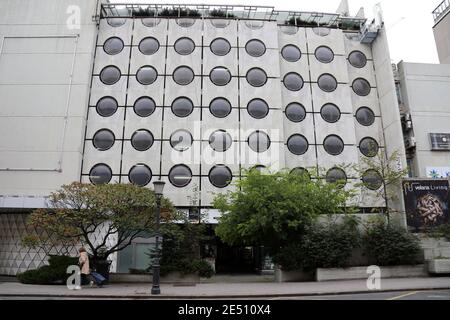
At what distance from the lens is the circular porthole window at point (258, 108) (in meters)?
29.7

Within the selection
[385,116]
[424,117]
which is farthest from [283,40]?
[424,117]

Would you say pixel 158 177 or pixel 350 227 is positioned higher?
pixel 158 177

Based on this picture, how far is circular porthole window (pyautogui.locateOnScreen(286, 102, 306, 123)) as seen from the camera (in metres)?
30.6

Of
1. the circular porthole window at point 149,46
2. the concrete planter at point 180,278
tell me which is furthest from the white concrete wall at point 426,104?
the circular porthole window at point 149,46

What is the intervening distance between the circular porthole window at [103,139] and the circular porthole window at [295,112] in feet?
45.7

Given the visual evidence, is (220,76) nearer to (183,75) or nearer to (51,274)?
(183,75)

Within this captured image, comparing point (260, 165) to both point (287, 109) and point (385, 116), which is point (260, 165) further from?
point (385, 116)

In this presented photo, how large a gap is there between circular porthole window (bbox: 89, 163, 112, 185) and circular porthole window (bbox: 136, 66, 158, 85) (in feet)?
24.1

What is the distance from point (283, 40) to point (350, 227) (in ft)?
61.7

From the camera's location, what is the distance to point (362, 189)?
90.8 feet

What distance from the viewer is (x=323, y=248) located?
63.3 feet

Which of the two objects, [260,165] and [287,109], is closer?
[260,165]

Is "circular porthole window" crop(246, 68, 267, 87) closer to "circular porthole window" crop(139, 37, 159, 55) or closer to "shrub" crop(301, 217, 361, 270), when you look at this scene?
"circular porthole window" crop(139, 37, 159, 55)
